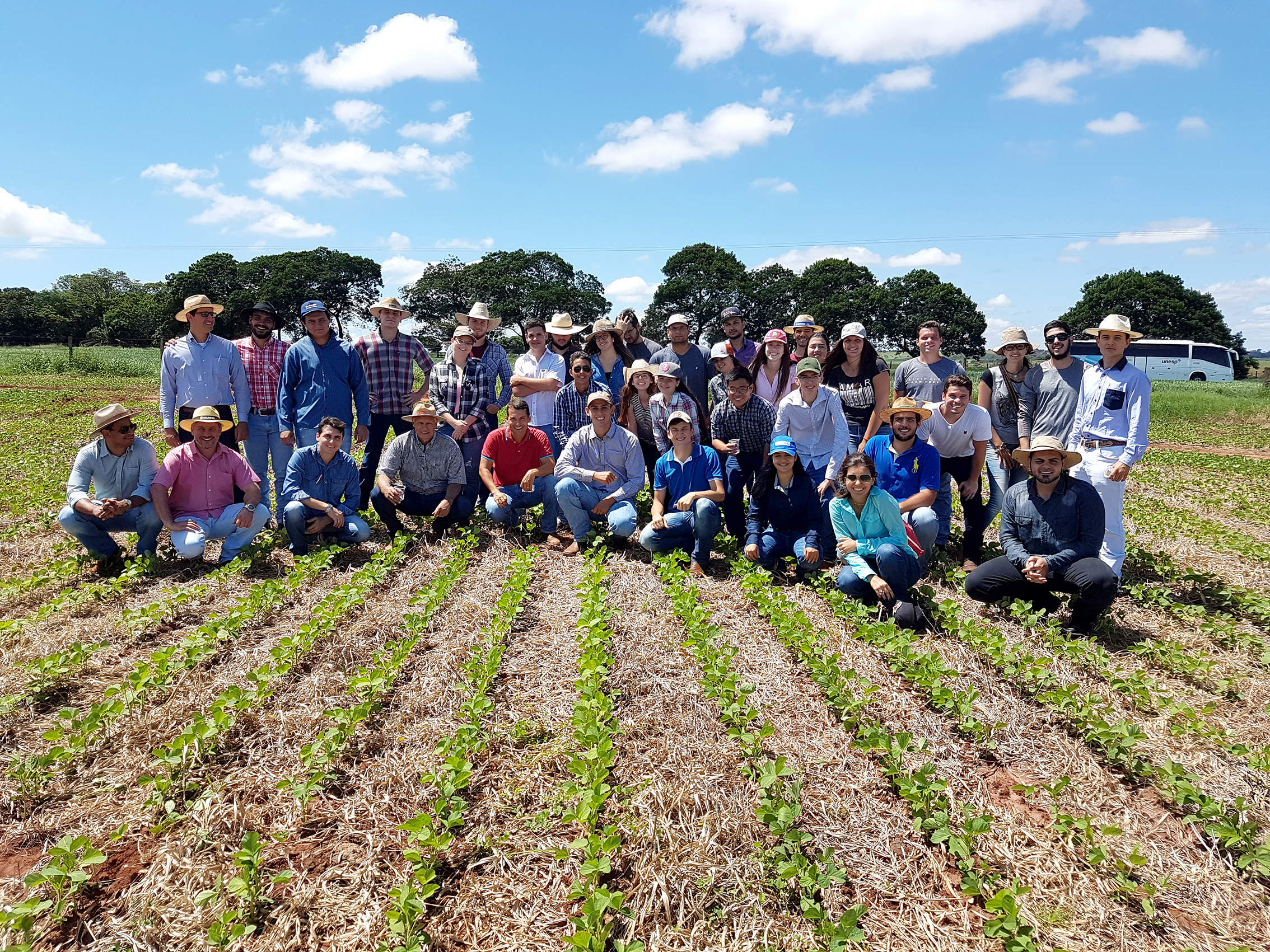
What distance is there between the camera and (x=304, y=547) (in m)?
6.77

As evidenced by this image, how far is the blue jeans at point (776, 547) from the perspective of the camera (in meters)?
6.32

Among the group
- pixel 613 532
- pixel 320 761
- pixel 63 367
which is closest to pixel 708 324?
pixel 63 367

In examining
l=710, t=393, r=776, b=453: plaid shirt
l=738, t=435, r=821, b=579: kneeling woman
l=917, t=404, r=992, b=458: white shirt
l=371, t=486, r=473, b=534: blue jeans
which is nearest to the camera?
l=738, t=435, r=821, b=579: kneeling woman

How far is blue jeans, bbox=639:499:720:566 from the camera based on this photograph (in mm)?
6473

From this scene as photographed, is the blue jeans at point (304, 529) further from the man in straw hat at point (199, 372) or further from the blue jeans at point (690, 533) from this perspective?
the blue jeans at point (690, 533)

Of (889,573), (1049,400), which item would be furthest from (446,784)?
(1049,400)

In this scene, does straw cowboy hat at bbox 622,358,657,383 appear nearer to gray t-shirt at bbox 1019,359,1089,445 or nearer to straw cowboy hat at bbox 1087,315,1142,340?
gray t-shirt at bbox 1019,359,1089,445

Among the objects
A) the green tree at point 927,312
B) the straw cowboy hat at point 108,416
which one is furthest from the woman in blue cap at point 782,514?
the green tree at point 927,312

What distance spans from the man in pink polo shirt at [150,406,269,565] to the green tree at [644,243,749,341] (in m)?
53.4

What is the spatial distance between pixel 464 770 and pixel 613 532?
4.01m

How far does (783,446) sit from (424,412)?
3.62 m

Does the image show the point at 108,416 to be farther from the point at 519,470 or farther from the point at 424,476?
the point at 519,470

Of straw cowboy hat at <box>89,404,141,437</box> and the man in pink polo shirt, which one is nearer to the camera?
straw cowboy hat at <box>89,404,141,437</box>

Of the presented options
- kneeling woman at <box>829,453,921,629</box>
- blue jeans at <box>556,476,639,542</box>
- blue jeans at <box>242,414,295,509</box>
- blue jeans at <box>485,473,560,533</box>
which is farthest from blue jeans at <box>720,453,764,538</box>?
blue jeans at <box>242,414,295,509</box>
